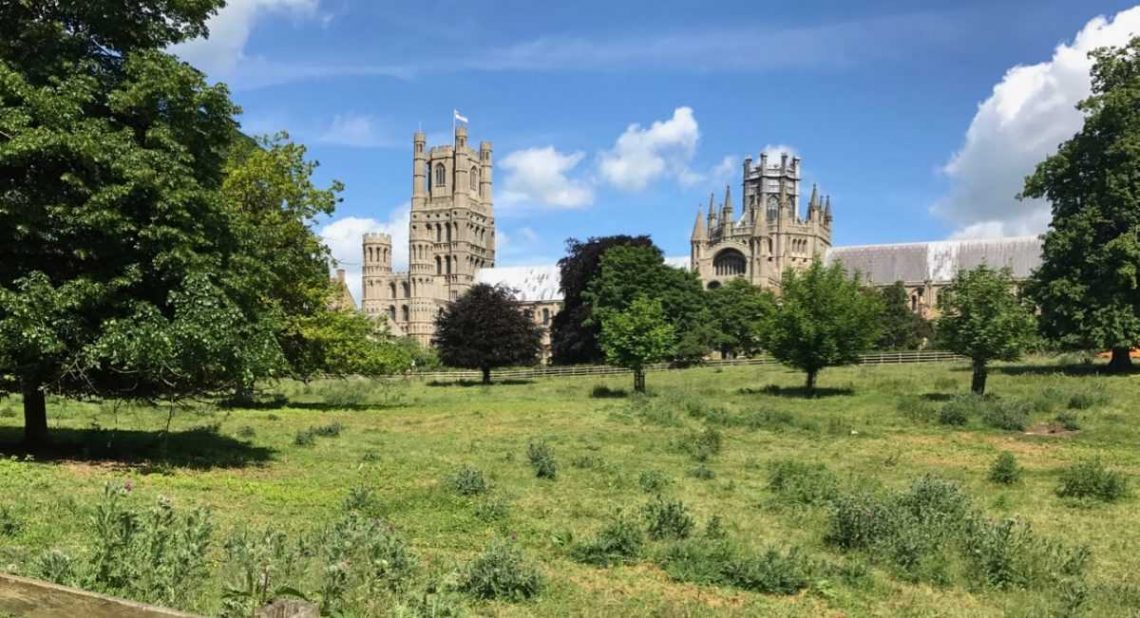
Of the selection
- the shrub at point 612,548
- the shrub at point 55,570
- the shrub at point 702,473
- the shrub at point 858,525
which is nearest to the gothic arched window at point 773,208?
the shrub at point 702,473

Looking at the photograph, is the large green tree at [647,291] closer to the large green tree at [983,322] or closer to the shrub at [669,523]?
the large green tree at [983,322]

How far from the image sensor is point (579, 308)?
66.4 meters

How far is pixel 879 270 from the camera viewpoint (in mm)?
101000

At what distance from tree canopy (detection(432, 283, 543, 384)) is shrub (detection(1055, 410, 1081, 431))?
34721 mm

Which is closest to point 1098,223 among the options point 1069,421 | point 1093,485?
point 1069,421

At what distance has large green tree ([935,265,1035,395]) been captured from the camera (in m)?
30.0

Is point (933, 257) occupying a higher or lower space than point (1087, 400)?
higher

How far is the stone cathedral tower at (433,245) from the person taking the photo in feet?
405

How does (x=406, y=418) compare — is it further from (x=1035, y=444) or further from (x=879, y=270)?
(x=879, y=270)

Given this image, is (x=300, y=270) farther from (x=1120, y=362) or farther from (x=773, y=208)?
(x=773, y=208)

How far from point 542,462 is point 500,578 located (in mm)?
8143

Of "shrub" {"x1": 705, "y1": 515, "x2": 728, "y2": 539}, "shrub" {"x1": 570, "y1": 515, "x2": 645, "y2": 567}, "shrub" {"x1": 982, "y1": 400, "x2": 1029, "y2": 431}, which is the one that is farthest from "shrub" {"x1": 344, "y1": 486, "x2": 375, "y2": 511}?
"shrub" {"x1": 982, "y1": 400, "x2": 1029, "y2": 431}

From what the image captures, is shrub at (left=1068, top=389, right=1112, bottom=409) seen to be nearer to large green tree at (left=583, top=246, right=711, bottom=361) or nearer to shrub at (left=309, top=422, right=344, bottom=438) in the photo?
shrub at (left=309, top=422, right=344, bottom=438)

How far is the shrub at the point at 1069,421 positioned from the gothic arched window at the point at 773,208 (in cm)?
8959
